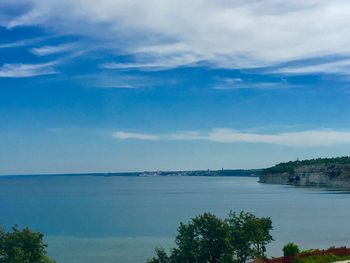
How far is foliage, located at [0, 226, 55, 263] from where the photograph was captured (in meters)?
26.8

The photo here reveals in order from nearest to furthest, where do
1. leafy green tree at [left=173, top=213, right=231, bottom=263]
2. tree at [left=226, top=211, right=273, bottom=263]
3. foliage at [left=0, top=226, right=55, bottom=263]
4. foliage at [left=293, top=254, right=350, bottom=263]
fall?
1. foliage at [left=0, top=226, right=55, bottom=263]
2. leafy green tree at [left=173, top=213, right=231, bottom=263]
3. foliage at [left=293, top=254, right=350, bottom=263]
4. tree at [left=226, top=211, right=273, bottom=263]

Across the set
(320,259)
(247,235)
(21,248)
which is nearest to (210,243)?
(247,235)

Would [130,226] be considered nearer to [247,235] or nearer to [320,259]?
[247,235]

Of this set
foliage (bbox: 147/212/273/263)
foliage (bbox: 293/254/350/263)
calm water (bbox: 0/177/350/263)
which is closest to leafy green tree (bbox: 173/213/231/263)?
foliage (bbox: 147/212/273/263)

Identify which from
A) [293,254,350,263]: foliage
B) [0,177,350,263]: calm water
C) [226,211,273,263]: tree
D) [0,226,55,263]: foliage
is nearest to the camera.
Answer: [0,226,55,263]: foliage

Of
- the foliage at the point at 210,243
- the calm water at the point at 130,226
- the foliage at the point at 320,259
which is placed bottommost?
the calm water at the point at 130,226

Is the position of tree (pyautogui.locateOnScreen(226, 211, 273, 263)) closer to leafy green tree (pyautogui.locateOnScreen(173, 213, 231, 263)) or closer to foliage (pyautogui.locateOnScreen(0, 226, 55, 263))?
leafy green tree (pyautogui.locateOnScreen(173, 213, 231, 263))

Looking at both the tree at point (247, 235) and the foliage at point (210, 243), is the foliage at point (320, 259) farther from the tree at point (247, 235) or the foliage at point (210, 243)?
the foliage at point (210, 243)

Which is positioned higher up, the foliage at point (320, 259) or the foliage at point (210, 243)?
the foliage at point (210, 243)

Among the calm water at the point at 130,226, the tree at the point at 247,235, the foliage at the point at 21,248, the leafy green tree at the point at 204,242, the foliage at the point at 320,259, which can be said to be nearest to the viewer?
the foliage at the point at 21,248

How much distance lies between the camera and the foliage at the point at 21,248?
1057 inches

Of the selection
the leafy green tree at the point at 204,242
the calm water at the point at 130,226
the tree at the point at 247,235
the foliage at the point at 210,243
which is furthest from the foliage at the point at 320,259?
the calm water at the point at 130,226

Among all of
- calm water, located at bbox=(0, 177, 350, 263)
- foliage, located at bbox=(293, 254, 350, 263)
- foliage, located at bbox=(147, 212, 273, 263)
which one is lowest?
calm water, located at bbox=(0, 177, 350, 263)

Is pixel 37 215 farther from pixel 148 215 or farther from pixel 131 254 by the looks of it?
pixel 131 254
